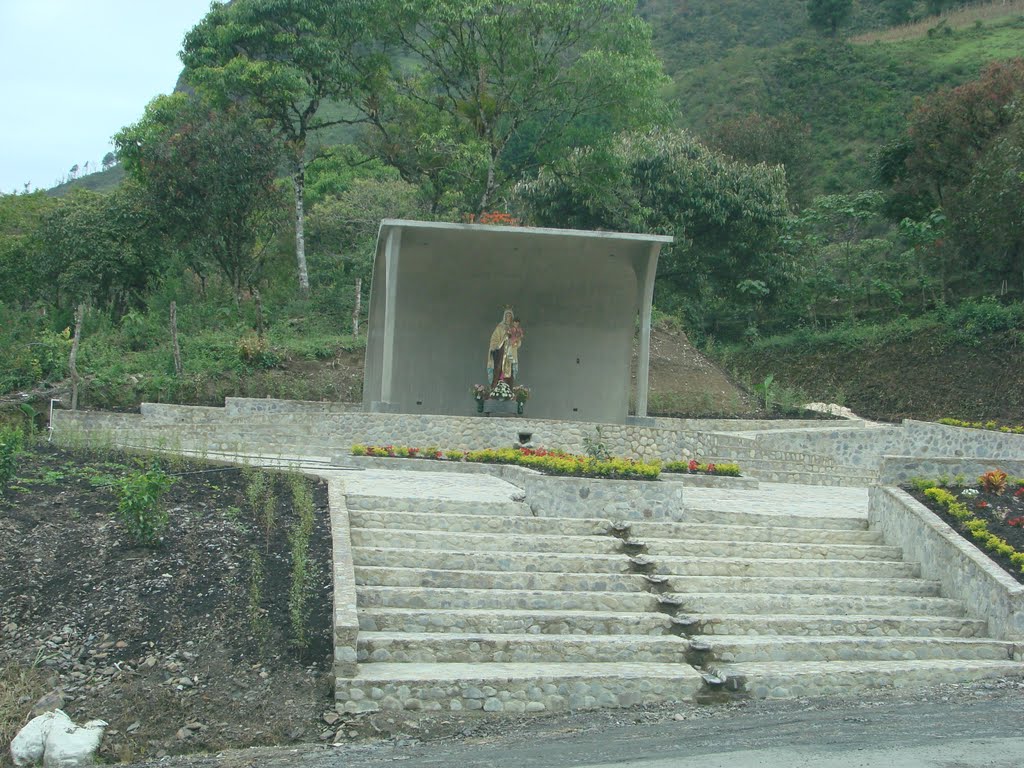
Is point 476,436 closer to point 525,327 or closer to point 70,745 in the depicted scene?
point 525,327

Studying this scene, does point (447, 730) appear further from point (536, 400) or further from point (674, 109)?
point (674, 109)

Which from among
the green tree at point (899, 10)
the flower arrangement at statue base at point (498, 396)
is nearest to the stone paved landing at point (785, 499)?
the flower arrangement at statue base at point (498, 396)

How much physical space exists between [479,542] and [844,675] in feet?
12.2

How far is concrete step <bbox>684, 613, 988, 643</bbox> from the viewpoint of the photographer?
33.6ft

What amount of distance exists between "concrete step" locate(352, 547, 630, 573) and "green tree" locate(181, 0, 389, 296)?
Result: 2053 centimetres

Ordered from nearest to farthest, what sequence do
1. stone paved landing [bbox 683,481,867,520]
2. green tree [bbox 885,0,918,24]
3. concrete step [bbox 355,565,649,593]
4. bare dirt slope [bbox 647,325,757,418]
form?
concrete step [bbox 355,565,649,593], stone paved landing [bbox 683,481,867,520], bare dirt slope [bbox 647,325,757,418], green tree [bbox 885,0,918,24]

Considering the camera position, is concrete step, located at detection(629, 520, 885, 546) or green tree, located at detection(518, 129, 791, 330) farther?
green tree, located at detection(518, 129, 791, 330)

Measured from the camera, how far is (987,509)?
12680 mm

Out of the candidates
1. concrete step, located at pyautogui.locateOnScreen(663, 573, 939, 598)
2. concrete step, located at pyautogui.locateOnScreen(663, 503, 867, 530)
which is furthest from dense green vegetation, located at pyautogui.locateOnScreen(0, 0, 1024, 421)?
concrete step, located at pyautogui.locateOnScreen(663, 573, 939, 598)

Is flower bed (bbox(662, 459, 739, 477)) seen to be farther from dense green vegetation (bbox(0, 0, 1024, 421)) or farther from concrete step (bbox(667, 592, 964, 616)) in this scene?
dense green vegetation (bbox(0, 0, 1024, 421))

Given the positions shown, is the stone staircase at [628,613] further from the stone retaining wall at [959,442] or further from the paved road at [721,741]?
the stone retaining wall at [959,442]

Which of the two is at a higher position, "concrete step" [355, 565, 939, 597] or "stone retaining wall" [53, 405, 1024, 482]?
"stone retaining wall" [53, 405, 1024, 482]

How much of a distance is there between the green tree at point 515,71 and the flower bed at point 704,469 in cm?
1377

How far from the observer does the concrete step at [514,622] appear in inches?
381
